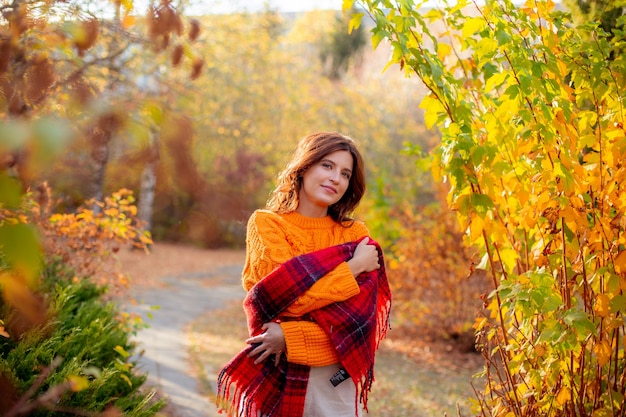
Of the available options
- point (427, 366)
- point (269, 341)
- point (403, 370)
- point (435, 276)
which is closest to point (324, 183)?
point (269, 341)

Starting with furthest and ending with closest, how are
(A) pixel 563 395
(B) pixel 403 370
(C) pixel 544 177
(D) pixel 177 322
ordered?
(D) pixel 177 322 < (B) pixel 403 370 < (A) pixel 563 395 < (C) pixel 544 177

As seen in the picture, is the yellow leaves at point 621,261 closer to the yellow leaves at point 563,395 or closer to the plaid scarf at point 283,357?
the yellow leaves at point 563,395

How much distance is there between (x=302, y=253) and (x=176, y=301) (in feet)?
31.5

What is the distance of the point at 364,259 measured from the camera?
255cm

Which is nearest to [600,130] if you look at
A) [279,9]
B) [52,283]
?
[52,283]

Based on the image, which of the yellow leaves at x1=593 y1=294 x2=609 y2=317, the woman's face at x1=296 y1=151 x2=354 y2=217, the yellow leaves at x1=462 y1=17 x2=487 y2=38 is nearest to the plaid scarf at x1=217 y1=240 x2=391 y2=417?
the woman's face at x1=296 y1=151 x2=354 y2=217

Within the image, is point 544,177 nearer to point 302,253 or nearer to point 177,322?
point 302,253

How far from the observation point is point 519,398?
8.75ft

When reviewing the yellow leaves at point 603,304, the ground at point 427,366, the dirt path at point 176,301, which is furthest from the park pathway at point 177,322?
the yellow leaves at point 603,304

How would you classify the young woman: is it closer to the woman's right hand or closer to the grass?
the woman's right hand

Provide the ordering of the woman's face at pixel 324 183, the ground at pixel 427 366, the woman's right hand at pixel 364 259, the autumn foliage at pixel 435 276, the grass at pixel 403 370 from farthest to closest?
the autumn foliage at pixel 435 276
the ground at pixel 427 366
the grass at pixel 403 370
the woman's face at pixel 324 183
the woman's right hand at pixel 364 259

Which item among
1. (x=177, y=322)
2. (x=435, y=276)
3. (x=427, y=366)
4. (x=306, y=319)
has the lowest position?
(x=177, y=322)

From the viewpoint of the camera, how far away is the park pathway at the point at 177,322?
532 centimetres

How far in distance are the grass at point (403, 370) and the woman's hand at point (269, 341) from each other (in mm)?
2468
